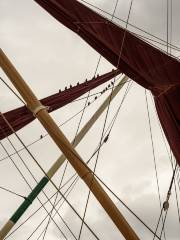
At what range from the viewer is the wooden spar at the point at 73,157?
6.08 meters

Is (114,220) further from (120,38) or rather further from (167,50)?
(167,50)

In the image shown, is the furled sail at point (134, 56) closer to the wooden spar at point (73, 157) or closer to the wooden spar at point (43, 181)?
the wooden spar at point (43, 181)

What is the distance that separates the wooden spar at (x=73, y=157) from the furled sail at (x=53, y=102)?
2314 mm

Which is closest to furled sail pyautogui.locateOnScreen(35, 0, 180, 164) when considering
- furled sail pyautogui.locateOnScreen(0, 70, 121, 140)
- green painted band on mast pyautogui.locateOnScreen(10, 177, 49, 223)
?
furled sail pyautogui.locateOnScreen(0, 70, 121, 140)

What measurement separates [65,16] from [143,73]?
2.26 metres

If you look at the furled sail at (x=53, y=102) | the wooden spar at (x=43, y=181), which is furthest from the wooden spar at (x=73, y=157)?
the wooden spar at (x=43, y=181)

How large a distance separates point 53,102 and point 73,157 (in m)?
4.57

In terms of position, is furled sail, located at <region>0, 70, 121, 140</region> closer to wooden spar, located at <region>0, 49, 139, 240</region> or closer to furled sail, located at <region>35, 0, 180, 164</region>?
furled sail, located at <region>35, 0, 180, 164</region>

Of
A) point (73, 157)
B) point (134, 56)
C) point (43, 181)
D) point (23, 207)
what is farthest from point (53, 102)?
point (73, 157)

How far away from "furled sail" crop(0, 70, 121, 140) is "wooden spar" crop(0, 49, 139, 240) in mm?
2314

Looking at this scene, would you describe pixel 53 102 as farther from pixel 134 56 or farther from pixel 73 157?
pixel 73 157

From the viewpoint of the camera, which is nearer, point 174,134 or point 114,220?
point 114,220

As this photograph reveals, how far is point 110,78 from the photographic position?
12.9 metres

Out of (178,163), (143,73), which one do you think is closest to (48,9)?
(143,73)
